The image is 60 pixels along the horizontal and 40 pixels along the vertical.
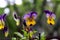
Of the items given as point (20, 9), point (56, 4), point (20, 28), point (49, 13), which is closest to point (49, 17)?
point (49, 13)

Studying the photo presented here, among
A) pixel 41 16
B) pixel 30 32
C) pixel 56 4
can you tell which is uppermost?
pixel 56 4

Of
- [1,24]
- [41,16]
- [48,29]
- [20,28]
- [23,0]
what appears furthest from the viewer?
[23,0]

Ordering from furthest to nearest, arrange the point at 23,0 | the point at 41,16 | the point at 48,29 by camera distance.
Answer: the point at 23,0 → the point at 41,16 → the point at 48,29

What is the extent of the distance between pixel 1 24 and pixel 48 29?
193cm

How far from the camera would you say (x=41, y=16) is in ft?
10.0

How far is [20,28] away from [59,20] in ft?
6.98

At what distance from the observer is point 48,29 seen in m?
Result: 2.79

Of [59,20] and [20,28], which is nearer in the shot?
[20,28]

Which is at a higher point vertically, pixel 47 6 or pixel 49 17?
pixel 47 6

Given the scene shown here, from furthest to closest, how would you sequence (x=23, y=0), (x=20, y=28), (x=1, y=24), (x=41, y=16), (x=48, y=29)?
1. (x=23, y=0)
2. (x=41, y=16)
3. (x=48, y=29)
4. (x=20, y=28)
5. (x=1, y=24)

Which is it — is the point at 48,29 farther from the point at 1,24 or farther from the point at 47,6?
the point at 1,24

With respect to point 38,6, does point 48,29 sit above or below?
below

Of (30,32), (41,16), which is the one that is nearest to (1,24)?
(30,32)

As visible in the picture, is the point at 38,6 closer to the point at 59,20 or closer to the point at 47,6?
the point at 47,6
